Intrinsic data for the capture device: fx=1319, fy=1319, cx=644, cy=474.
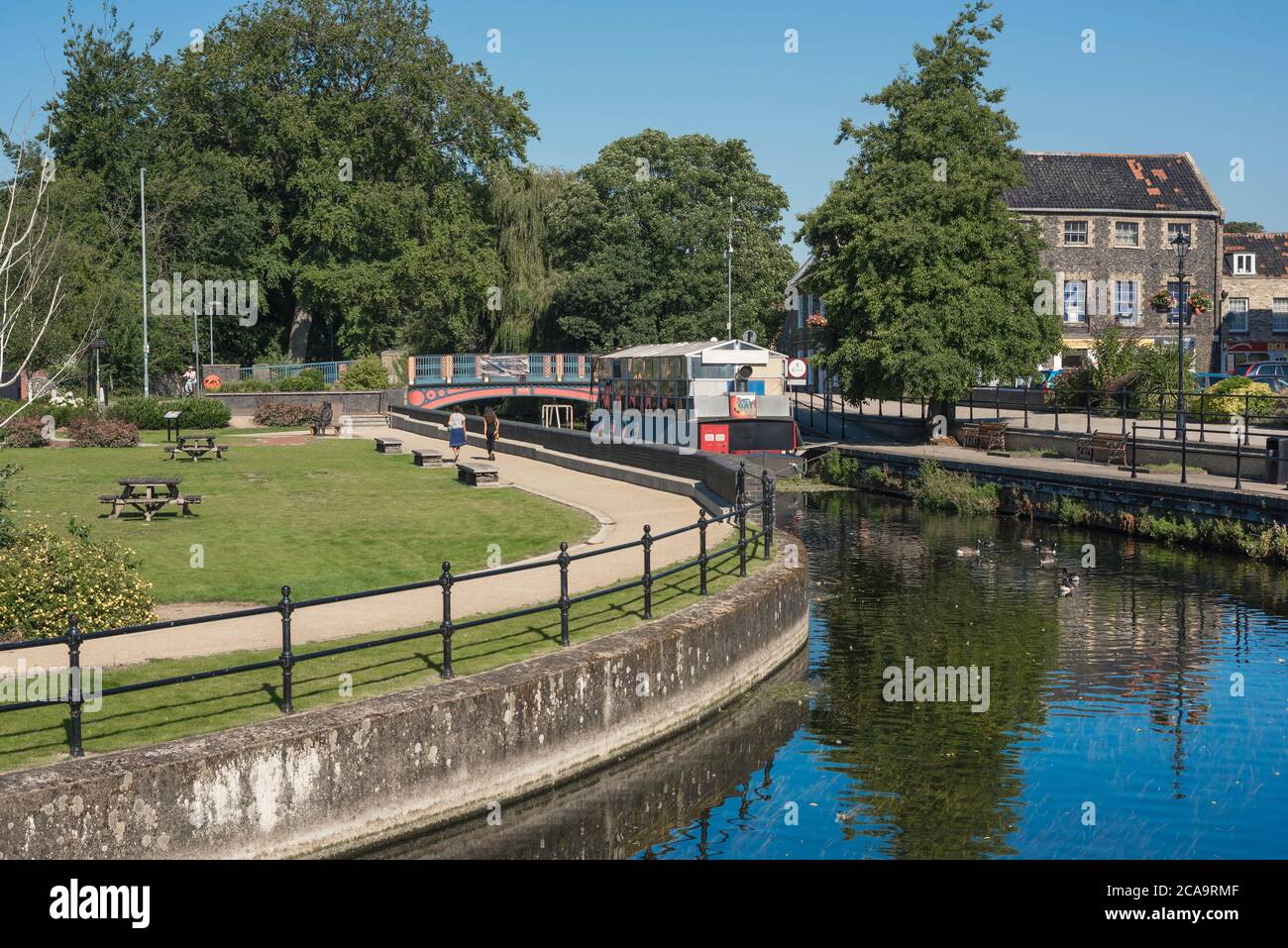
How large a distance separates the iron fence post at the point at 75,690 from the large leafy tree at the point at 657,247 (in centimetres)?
5811

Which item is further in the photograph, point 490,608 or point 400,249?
point 400,249

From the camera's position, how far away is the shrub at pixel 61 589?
13617 millimetres

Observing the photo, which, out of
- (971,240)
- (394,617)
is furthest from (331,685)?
(971,240)

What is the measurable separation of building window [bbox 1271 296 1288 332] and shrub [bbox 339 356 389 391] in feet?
155

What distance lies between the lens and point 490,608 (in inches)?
613

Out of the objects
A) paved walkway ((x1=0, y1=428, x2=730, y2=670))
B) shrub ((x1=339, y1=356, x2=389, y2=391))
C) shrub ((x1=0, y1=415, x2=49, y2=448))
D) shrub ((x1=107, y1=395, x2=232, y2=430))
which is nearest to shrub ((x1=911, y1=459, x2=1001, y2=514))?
paved walkway ((x1=0, y1=428, x2=730, y2=670))

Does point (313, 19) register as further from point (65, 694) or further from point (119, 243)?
point (65, 694)

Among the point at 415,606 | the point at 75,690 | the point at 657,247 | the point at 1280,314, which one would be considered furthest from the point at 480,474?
the point at 1280,314

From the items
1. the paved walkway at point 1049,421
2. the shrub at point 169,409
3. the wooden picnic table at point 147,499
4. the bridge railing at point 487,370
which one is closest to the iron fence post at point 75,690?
the wooden picnic table at point 147,499

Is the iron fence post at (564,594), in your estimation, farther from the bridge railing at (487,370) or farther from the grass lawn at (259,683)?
the bridge railing at (487,370)

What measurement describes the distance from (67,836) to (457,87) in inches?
2700

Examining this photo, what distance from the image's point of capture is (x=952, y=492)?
3419 centimetres

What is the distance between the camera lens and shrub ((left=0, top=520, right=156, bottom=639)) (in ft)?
44.7
